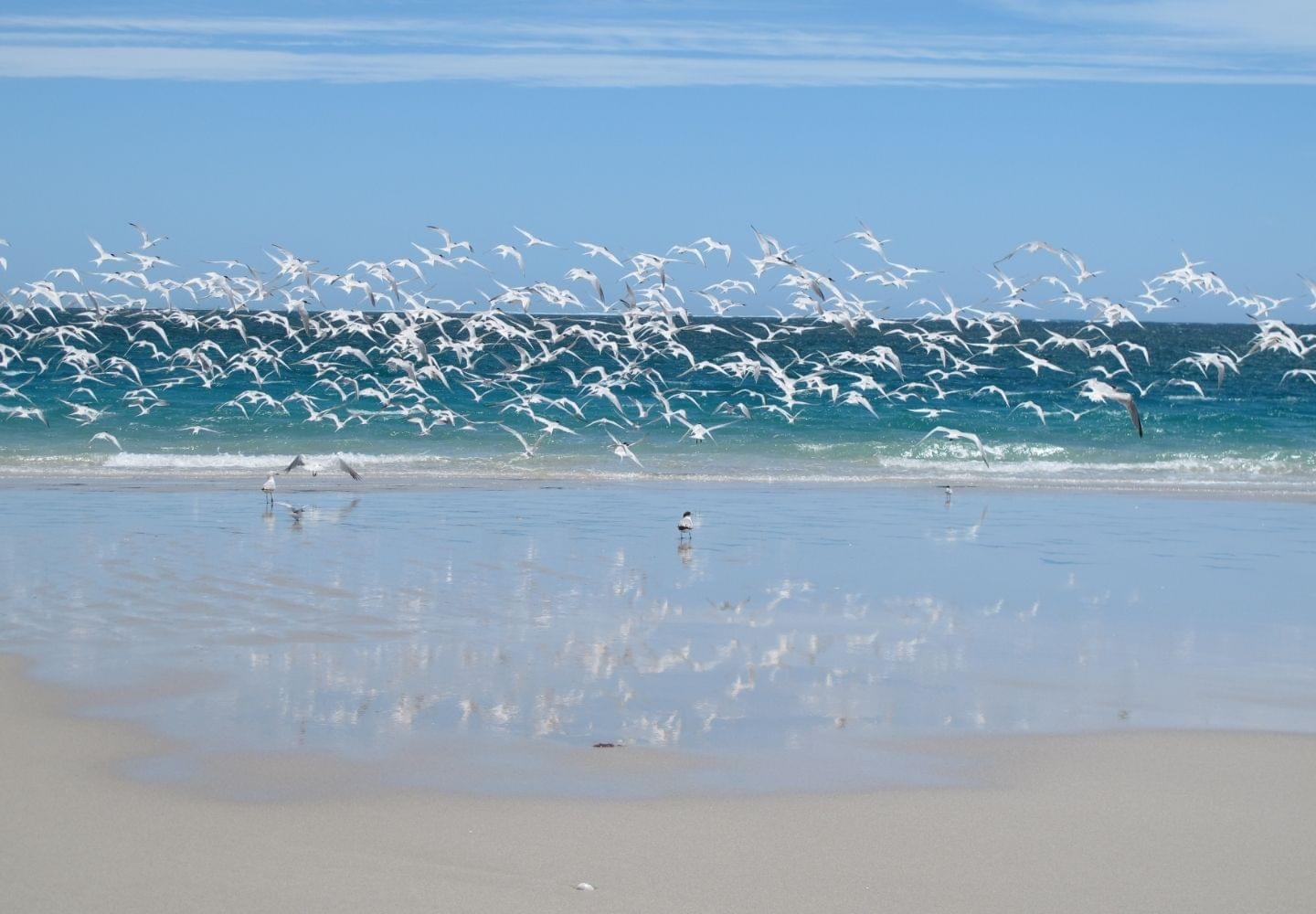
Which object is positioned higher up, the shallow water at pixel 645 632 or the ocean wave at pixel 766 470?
the shallow water at pixel 645 632

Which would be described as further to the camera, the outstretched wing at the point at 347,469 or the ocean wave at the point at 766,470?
the ocean wave at the point at 766,470

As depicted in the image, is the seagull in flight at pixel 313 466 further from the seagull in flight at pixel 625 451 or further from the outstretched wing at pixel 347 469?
the seagull in flight at pixel 625 451

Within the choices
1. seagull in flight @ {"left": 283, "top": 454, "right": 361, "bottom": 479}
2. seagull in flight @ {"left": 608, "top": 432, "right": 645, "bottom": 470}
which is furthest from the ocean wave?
seagull in flight @ {"left": 283, "top": 454, "right": 361, "bottom": 479}

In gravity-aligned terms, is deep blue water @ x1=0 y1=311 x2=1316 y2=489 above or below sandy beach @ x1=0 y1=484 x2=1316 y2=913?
below

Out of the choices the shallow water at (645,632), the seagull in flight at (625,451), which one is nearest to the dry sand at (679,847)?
the shallow water at (645,632)

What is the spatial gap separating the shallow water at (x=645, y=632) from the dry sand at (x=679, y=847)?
385mm

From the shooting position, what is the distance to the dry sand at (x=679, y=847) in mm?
5793

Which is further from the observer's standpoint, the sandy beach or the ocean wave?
the ocean wave

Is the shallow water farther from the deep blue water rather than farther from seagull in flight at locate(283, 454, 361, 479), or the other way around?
the deep blue water

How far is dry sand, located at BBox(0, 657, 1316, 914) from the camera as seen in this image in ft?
19.0

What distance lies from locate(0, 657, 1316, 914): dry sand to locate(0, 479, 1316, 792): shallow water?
385 millimetres

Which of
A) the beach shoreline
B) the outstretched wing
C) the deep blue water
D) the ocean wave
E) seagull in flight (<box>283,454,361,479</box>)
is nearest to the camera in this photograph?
the outstretched wing

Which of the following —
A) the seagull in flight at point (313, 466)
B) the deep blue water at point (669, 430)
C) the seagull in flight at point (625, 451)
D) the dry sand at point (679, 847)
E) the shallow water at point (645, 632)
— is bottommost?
the deep blue water at point (669, 430)

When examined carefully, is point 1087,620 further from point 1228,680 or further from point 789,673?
point 789,673
